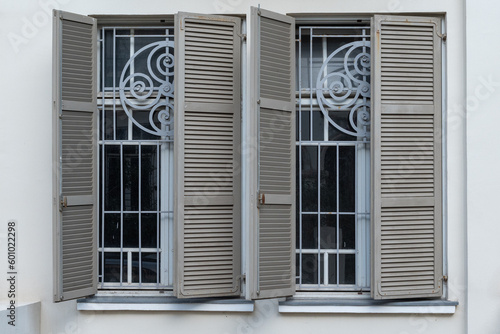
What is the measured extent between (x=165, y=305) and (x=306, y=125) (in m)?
1.72

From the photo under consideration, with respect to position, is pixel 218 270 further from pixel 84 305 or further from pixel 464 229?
pixel 464 229

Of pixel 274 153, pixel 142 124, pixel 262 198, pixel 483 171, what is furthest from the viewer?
pixel 142 124

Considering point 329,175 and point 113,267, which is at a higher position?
point 329,175

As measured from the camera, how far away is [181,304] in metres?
5.46

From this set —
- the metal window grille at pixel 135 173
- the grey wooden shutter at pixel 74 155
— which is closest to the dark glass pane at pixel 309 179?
the metal window grille at pixel 135 173

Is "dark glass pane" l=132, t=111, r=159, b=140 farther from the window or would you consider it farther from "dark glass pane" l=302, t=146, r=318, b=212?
"dark glass pane" l=302, t=146, r=318, b=212

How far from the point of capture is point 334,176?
5.61 m

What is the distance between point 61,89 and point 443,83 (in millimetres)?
2811

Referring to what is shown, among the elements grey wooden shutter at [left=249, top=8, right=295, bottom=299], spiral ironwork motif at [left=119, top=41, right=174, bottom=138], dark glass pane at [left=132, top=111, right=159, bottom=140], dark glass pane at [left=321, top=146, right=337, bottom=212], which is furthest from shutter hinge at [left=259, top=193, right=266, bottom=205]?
dark glass pane at [left=132, top=111, right=159, bottom=140]

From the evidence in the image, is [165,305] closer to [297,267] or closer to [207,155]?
[297,267]

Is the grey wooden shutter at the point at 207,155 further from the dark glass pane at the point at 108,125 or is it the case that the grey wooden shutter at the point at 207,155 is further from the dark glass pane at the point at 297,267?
the dark glass pane at the point at 108,125

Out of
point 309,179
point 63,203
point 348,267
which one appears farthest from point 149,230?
point 348,267

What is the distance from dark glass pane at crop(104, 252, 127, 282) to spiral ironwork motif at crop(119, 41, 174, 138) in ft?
3.26

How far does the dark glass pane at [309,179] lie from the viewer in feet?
18.4
